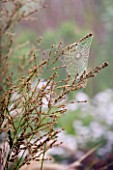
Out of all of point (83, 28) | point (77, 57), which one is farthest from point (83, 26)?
point (77, 57)

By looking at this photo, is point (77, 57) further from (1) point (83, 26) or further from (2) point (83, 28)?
(1) point (83, 26)

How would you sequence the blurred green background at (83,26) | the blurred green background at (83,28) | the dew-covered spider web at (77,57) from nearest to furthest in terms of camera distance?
the dew-covered spider web at (77,57)
the blurred green background at (83,28)
the blurred green background at (83,26)

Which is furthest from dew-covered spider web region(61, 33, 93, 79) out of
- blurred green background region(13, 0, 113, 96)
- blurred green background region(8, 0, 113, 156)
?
blurred green background region(13, 0, 113, 96)

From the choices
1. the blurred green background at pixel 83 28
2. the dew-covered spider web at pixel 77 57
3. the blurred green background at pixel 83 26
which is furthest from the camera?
the blurred green background at pixel 83 26

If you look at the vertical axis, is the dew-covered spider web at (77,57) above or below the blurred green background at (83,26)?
below

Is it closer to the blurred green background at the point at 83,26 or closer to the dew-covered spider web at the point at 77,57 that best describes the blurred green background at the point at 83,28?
the blurred green background at the point at 83,26

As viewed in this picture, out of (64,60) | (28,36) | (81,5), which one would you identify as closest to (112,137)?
(64,60)

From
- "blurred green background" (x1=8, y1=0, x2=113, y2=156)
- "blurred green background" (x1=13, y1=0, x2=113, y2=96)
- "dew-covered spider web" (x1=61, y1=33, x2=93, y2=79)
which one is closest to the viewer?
"dew-covered spider web" (x1=61, y1=33, x2=93, y2=79)

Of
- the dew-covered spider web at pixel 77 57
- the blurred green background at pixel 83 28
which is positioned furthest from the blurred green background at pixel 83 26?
the dew-covered spider web at pixel 77 57

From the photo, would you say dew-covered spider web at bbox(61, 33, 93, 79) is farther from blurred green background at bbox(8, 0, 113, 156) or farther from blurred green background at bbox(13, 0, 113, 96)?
blurred green background at bbox(13, 0, 113, 96)
